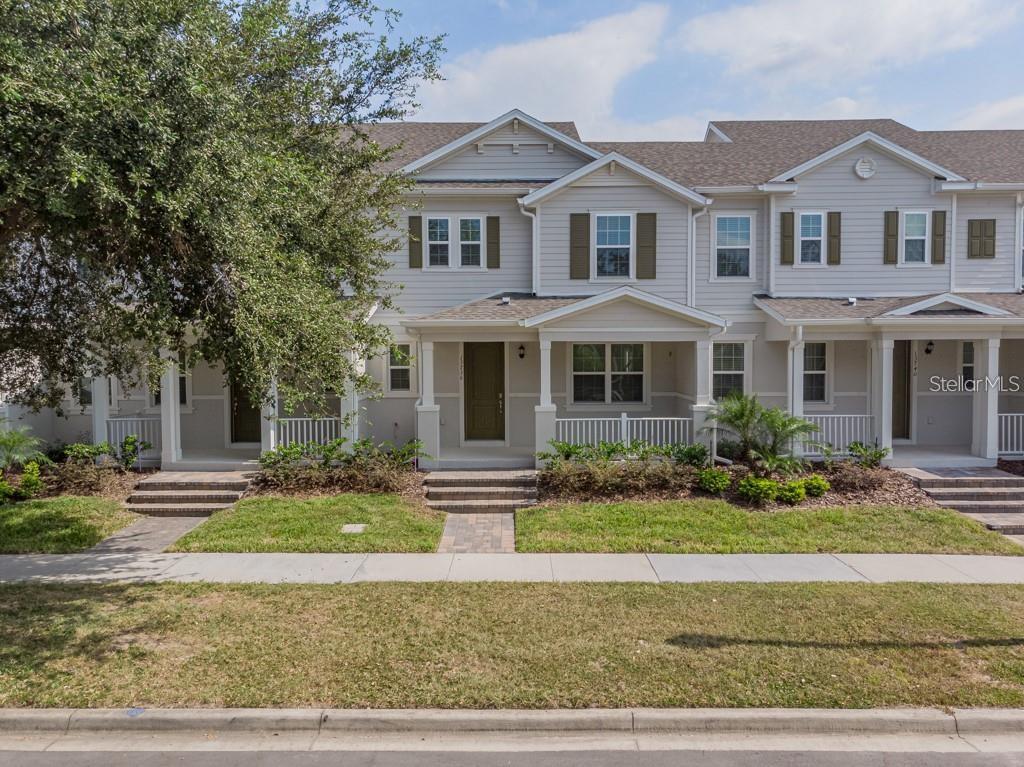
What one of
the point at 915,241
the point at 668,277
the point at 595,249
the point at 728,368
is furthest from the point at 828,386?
the point at 595,249

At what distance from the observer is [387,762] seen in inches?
173

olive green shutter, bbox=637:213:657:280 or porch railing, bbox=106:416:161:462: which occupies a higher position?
olive green shutter, bbox=637:213:657:280

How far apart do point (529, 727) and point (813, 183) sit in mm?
13463

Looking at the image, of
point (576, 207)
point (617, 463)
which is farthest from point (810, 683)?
point (576, 207)

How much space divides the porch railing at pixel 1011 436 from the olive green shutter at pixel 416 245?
12.4 m

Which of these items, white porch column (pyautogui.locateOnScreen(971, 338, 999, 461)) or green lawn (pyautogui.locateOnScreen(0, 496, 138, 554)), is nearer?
green lawn (pyautogui.locateOnScreen(0, 496, 138, 554))

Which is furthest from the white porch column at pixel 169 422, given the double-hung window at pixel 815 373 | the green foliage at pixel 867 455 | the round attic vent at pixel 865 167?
the round attic vent at pixel 865 167

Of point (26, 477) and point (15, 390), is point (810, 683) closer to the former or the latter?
point (15, 390)

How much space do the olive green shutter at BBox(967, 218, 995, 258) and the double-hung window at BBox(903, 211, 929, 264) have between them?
1.02 metres

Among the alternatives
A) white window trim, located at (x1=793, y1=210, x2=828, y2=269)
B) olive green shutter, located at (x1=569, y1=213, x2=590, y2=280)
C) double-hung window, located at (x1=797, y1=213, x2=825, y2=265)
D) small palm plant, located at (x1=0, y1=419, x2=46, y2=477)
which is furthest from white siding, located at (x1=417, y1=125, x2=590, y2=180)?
small palm plant, located at (x1=0, y1=419, x2=46, y2=477)

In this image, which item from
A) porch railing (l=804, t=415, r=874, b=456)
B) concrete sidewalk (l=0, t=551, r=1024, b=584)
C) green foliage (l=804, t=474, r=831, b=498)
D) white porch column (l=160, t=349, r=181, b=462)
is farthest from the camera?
porch railing (l=804, t=415, r=874, b=456)

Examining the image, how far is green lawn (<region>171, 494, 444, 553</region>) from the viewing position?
29.6 ft

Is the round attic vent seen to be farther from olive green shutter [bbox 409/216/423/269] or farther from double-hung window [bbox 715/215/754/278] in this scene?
olive green shutter [bbox 409/216/423/269]

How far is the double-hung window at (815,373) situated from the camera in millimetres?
14570
